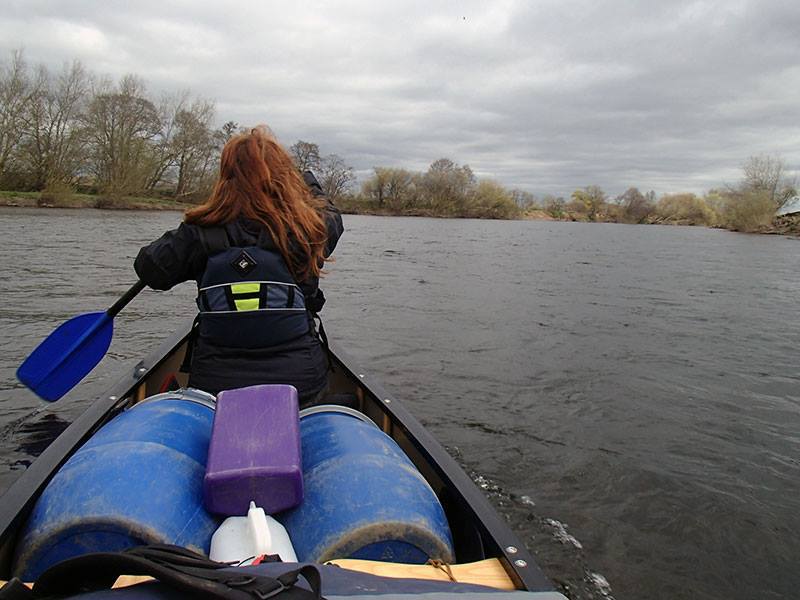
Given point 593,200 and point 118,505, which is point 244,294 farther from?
point 593,200

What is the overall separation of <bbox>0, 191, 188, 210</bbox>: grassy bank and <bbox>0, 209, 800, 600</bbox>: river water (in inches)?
824

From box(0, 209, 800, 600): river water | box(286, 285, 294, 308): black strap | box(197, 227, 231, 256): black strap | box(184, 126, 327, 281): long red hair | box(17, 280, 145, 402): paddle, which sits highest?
box(184, 126, 327, 281): long red hair

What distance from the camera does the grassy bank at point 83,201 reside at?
32.1 metres

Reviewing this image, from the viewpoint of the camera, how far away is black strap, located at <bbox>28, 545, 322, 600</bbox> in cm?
113

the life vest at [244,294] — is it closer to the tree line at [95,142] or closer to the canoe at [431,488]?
the canoe at [431,488]

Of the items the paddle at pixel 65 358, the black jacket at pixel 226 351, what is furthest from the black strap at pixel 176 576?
the paddle at pixel 65 358

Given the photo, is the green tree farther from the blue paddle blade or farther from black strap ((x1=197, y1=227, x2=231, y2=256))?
black strap ((x1=197, y1=227, x2=231, y2=256))

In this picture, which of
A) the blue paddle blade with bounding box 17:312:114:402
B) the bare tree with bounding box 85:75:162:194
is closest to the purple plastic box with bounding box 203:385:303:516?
the blue paddle blade with bounding box 17:312:114:402

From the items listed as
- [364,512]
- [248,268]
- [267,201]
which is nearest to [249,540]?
[364,512]

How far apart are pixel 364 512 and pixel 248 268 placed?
3.90 feet

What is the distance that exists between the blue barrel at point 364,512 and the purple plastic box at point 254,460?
9 centimetres

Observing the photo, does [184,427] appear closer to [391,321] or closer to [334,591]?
[334,591]

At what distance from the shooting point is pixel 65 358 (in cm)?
414

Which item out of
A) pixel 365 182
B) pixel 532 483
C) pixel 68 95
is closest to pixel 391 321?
pixel 532 483
